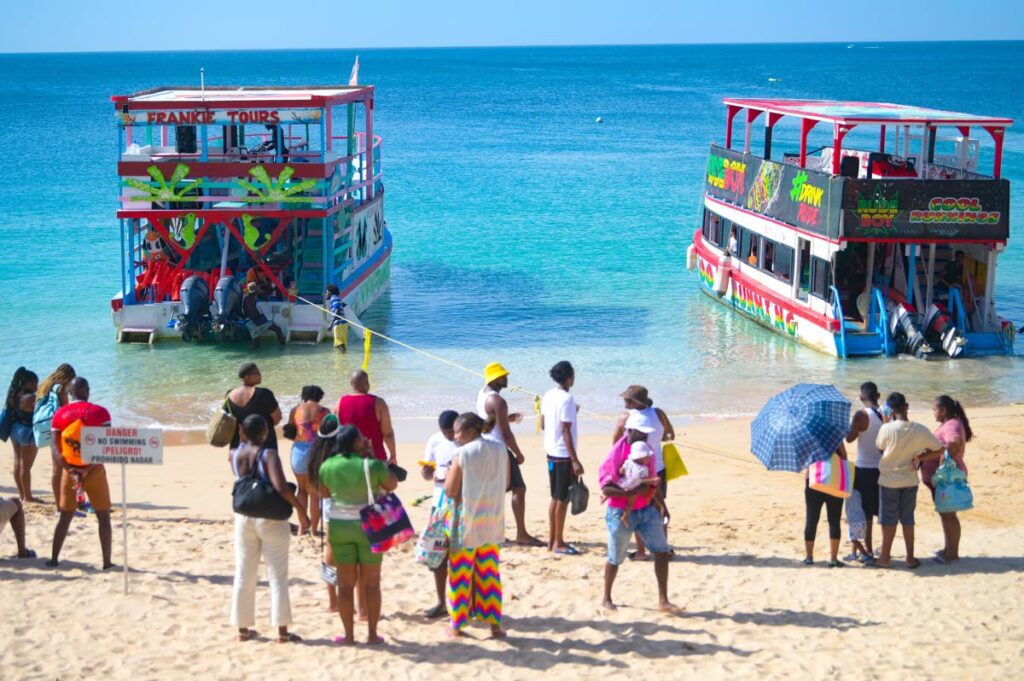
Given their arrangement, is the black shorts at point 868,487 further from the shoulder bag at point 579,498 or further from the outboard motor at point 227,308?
the outboard motor at point 227,308

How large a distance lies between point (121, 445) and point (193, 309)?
11.5 m

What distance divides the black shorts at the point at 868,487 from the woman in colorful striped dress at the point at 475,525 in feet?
10.2

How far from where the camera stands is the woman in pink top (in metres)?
9.66

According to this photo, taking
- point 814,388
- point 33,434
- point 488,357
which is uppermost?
point 814,388

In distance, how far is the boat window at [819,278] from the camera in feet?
67.9

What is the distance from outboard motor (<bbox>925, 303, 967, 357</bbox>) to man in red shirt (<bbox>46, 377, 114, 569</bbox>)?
47.4 feet

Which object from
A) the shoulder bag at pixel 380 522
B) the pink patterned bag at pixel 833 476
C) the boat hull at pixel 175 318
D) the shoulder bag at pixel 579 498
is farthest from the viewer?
the boat hull at pixel 175 318

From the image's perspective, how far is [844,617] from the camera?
28.4ft

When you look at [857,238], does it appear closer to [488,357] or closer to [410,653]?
[488,357]

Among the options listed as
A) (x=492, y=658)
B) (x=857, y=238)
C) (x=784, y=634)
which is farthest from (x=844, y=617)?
(x=857, y=238)

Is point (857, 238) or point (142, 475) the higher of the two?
point (857, 238)

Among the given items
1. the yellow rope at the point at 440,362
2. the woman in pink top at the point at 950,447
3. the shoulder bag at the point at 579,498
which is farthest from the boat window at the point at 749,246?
the shoulder bag at the point at 579,498

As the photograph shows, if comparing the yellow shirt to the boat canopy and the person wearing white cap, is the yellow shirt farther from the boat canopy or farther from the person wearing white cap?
the boat canopy

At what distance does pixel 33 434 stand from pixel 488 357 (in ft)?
36.2
